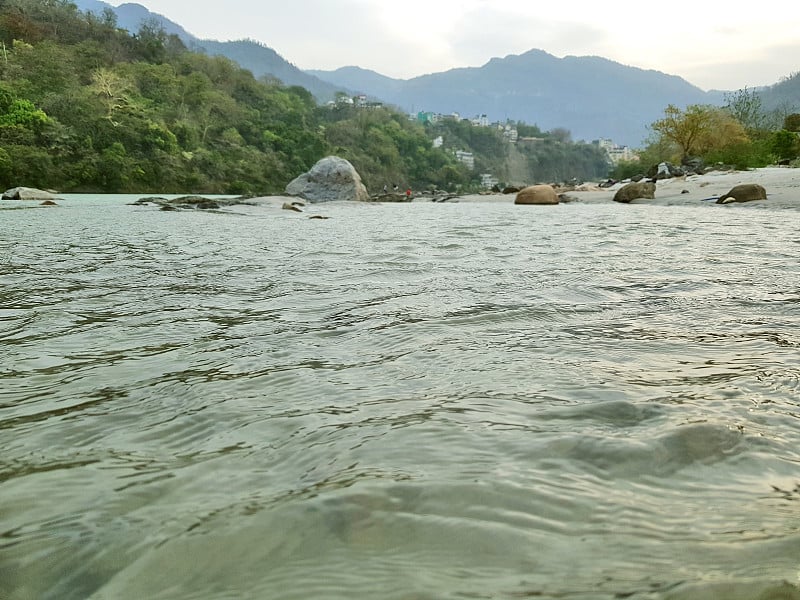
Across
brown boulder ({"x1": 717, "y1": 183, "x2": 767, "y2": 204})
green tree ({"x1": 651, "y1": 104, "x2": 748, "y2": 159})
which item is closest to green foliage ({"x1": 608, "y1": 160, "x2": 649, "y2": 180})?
green tree ({"x1": 651, "y1": 104, "x2": 748, "y2": 159})

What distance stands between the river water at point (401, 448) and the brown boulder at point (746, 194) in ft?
42.4

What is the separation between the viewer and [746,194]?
1382 cm

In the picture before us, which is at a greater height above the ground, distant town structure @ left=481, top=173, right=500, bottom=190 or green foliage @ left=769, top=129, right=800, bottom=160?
distant town structure @ left=481, top=173, right=500, bottom=190

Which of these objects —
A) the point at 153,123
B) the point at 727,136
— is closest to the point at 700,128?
the point at 727,136

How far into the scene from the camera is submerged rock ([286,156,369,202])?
1121 inches

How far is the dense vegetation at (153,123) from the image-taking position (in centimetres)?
3678

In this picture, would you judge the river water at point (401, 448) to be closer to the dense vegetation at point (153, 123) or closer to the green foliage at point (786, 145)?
the green foliage at point (786, 145)

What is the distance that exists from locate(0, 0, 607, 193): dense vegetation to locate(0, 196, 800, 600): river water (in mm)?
38361

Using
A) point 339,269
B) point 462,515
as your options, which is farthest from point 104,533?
point 339,269

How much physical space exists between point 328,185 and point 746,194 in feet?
63.8

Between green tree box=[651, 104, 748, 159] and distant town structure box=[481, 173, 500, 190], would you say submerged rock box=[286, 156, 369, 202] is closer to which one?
green tree box=[651, 104, 748, 159]

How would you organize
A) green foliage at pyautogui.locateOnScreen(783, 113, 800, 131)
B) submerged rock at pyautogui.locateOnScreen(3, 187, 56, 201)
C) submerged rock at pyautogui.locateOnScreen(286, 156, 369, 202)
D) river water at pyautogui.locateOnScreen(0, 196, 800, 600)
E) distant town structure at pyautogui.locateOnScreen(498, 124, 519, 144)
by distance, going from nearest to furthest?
river water at pyautogui.locateOnScreen(0, 196, 800, 600), submerged rock at pyautogui.locateOnScreen(3, 187, 56, 201), green foliage at pyautogui.locateOnScreen(783, 113, 800, 131), submerged rock at pyautogui.locateOnScreen(286, 156, 369, 202), distant town structure at pyautogui.locateOnScreen(498, 124, 519, 144)

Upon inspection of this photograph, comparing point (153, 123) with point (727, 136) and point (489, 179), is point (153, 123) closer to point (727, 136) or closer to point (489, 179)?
point (727, 136)

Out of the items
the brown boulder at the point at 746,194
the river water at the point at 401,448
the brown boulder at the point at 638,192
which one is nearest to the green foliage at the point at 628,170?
the brown boulder at the point at 638,192
